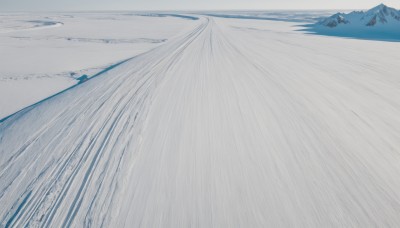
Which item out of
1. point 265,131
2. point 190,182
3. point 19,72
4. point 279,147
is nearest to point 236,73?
point 265,131

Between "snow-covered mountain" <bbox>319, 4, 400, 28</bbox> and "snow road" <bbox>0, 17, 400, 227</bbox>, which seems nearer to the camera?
"snow road" <bbox>0, 17, 400, 227</bbox>

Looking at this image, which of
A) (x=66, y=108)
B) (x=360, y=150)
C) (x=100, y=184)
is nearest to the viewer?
(x=100, y=184)

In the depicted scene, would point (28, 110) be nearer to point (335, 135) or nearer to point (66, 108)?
point (66, 108)

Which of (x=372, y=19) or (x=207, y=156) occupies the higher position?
(x=372, y=19)

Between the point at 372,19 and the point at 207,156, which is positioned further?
the point at 372,19

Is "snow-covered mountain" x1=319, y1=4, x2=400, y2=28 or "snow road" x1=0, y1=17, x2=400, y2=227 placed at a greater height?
"snow-covered mountain" x1=319, y1=4, x2=400, y2=28
